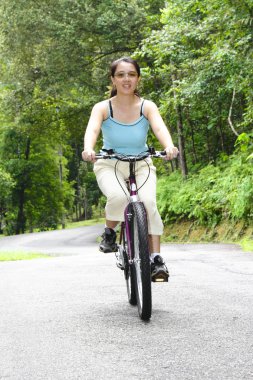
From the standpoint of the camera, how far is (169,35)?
757 inches

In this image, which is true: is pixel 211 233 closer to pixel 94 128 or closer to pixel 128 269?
pixel 128 269

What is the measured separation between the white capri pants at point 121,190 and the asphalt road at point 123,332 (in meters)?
0.77

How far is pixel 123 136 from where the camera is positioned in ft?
16.7

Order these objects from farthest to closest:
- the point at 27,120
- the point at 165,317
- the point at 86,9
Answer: the point at 27,120
the point at 86,9
the point at 165,317

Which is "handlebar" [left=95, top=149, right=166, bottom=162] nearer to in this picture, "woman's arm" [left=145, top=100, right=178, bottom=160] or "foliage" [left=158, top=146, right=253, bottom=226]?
"woman's arm" [left=145, top=100, right=178, bottom=160]

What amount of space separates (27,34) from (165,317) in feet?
81.9

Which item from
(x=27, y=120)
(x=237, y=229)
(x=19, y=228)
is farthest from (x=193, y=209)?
(x=19, y=228)

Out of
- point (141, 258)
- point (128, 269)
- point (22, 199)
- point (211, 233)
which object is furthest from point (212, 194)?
point (22, 199)

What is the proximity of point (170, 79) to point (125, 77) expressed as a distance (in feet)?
66.5

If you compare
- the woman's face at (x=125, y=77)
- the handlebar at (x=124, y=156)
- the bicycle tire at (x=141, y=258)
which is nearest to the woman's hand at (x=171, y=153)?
the handlebar at (x=124, y=156)

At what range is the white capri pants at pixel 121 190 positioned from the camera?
16.3 ft

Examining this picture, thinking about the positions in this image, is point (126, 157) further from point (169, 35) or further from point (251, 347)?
point (169, 35)

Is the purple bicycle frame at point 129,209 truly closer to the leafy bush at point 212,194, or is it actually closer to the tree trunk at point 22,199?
the leafy bush at point 212,194

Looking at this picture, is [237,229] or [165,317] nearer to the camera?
[165,317]
